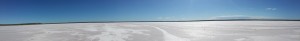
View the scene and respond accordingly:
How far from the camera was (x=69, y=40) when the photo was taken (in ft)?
19.7

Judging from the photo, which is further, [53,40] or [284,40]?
[53,40]

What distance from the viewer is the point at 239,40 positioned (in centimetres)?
573

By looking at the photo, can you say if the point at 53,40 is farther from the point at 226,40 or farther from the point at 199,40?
the point at 226,40

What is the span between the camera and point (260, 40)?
5875 mm

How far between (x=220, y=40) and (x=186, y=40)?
2.36ft

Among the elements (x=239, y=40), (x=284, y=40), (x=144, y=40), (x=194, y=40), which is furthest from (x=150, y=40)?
(x=284, y=40)

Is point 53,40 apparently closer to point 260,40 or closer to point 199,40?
point 199,40

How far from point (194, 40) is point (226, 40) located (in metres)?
0.67

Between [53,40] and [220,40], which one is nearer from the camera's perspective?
[220,40]

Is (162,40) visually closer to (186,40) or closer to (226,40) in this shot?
(186,40)

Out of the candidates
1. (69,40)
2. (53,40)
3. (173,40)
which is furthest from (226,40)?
(53,40)

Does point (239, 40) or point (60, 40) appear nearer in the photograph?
point (239, 40)

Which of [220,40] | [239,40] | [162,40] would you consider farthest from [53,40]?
[239,40]

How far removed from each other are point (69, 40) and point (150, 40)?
1818mm
